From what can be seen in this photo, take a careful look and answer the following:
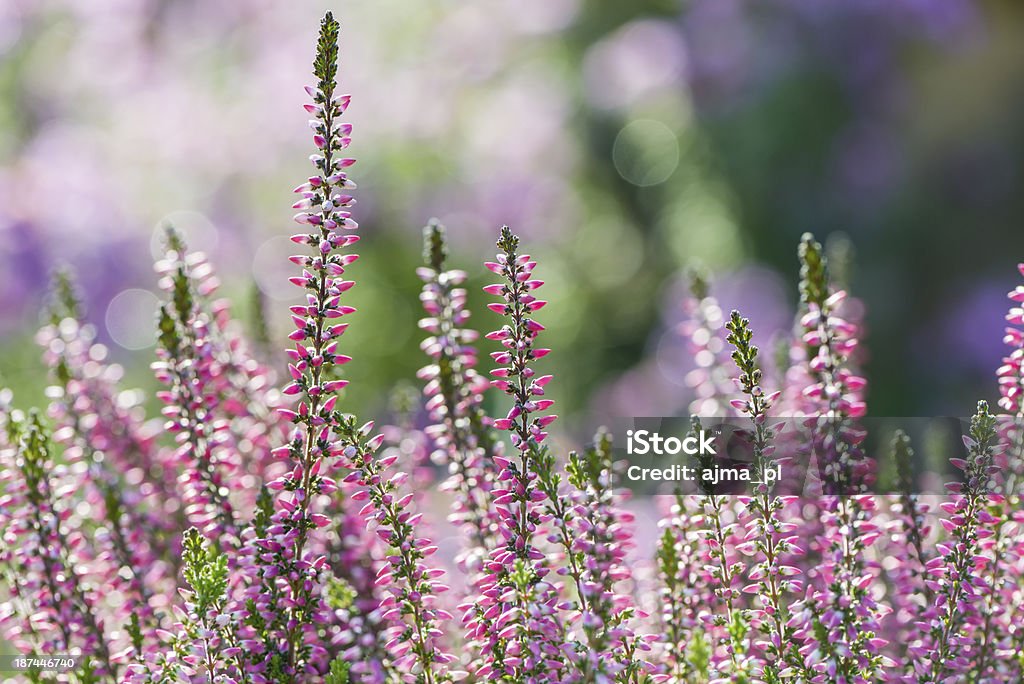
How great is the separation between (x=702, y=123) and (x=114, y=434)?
3.71m

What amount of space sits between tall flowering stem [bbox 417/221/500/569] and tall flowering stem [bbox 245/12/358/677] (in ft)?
0.37

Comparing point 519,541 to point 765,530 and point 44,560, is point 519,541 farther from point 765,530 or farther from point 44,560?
point 44,560

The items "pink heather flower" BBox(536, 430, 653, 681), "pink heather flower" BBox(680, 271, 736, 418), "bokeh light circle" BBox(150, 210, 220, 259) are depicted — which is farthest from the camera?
"bokeh light circle" BBox(150, 210, 220, 259)

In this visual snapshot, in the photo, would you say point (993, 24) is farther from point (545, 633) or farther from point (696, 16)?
point (545, 633)

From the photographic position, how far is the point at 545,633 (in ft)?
3.01

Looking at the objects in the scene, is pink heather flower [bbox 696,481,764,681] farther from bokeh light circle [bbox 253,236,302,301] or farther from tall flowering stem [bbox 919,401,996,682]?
bokeh light circle [bbox 253,236,302,301]

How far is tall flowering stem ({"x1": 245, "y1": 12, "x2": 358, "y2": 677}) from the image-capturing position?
94 cm

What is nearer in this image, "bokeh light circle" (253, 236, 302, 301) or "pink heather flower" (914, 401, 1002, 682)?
"pink heather flower" (914, 401, 1002, 682)

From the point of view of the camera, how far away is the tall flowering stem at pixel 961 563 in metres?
0.95

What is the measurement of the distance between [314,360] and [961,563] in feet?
1.97

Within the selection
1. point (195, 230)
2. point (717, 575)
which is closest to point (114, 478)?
point (717, 575)

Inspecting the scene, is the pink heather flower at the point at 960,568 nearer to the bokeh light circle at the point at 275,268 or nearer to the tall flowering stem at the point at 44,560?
the tall flowering stem at the point at 44,560

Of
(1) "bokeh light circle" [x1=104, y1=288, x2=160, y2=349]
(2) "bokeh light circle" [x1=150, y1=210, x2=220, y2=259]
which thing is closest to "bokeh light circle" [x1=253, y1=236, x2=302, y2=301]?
(2) "bokeh light circle" [x1=150, y1=210, x2=220, y2=259]

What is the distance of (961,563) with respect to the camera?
977 millimetres
